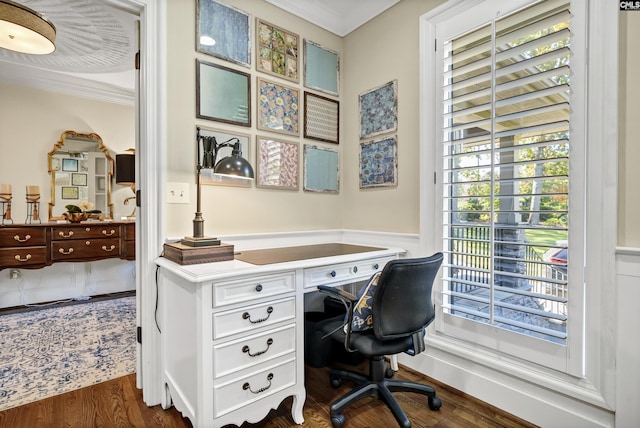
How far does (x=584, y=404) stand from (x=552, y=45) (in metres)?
1.72

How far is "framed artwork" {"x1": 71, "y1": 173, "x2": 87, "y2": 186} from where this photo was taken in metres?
3.75

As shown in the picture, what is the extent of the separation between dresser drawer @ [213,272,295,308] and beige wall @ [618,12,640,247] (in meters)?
1.51

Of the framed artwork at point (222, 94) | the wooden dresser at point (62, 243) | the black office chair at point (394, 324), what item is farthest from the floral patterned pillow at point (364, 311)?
the wooden dresser at point (62, 243)

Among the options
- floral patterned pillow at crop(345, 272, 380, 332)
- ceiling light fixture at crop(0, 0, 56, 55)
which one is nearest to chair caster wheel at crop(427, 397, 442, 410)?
floral patterned pillow at crop(345, 272, 380, 332)

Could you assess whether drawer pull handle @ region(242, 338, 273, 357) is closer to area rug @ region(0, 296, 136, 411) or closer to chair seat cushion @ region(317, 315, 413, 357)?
chair seat cushion @ region(317, 315, 413, 357)

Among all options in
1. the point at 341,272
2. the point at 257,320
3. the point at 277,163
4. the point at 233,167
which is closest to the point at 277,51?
the point at 277,163

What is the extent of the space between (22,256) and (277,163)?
9.53ft

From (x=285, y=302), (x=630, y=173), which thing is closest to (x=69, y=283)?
(x=285, y=302)

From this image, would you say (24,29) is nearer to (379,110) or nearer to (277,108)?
(277,108)

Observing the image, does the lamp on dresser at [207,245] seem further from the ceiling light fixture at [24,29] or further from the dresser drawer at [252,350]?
the ceiling light fixture at [24,29]

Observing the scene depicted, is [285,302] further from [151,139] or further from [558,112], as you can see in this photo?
[558,112]

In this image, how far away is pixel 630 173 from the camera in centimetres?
134

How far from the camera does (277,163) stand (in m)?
2.30

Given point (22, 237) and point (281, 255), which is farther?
point (22, 237)
